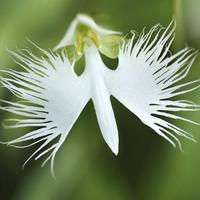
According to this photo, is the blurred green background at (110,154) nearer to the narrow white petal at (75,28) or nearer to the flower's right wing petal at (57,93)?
the flower's right wing petal at (57,93)

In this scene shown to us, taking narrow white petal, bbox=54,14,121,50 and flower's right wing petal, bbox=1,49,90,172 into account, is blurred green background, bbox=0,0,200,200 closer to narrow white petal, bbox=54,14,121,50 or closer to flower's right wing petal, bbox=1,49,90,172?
flower's right wing petal, bbox=1,49,90,172

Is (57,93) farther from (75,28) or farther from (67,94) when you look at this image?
(75,28)

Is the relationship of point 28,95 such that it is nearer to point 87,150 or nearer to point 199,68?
point 87,150

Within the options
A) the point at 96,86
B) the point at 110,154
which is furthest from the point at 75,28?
the point at 110,154

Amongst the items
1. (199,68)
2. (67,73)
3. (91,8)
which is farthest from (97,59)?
(199,68)

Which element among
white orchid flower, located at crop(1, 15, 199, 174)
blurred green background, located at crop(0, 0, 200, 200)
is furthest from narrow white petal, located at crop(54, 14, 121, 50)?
blurred green background, located at crop(0, 0, 200, 200)
